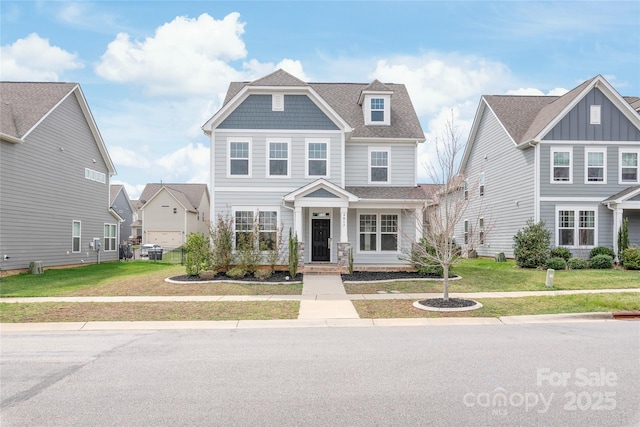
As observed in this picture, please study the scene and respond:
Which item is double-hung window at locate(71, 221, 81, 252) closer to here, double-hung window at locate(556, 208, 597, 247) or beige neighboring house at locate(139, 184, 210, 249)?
beige neighboring house at locate(139, 184, 210, 249)

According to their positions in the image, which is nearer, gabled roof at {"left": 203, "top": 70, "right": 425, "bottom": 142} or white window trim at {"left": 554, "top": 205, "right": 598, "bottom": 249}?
gabled roof at {"left": 203, "top": 70, "right": 425, "bottom": 142}

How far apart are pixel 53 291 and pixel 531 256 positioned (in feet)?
65.3

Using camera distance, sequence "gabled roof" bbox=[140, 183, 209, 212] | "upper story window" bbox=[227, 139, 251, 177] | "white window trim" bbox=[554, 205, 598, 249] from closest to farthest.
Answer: "upper story window" bbox=[227, 139, 251, 177]
"white window trim" bbox=[554, 205, 598, 249]
"gabled roof" bbox=[140, 183, 209, 212]

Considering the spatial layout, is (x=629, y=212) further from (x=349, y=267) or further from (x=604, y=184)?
(x=349, y=267)

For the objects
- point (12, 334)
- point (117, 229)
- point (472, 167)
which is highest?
point (472, 167)

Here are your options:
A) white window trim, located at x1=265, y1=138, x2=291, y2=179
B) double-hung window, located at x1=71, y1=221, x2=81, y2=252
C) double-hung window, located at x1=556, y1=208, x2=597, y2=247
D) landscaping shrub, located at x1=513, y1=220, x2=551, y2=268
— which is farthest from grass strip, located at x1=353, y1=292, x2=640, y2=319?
double-hung window, located at x1=71, y1=221, x2=81, y2=252

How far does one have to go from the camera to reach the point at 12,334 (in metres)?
10.1

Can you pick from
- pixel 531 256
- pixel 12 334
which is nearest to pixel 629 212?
pixel 531 256

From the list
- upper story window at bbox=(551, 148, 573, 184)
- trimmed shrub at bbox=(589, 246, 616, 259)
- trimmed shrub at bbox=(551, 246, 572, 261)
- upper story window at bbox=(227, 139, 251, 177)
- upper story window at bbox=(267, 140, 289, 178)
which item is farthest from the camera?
upper story window at bbox=(551, 148, 573, 184)

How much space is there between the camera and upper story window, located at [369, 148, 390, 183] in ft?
73.5

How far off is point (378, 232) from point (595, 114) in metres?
12.8

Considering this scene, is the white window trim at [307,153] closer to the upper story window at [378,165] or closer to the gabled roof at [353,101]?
the gabled roof at [353,101]

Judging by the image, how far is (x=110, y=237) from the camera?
30.0 m

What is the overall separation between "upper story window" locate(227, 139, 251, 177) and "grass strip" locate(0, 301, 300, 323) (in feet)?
29.0
